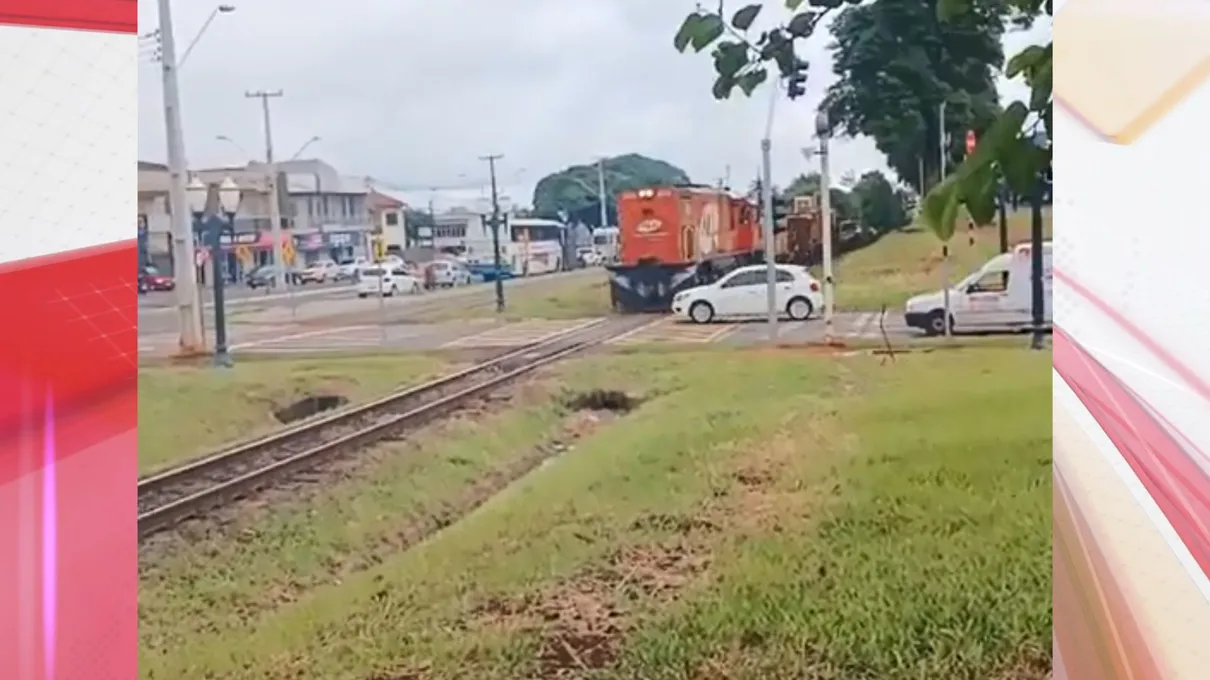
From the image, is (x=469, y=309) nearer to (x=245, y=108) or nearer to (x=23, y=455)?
(x=245, y=108)

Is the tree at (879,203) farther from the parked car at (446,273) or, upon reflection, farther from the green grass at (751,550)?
the parked car at (446,273)

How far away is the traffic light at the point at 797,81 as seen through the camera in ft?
6.66

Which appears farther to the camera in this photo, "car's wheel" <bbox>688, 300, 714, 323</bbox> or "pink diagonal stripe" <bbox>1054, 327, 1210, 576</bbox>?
"car's wheel" <bbox>688, 300, 714, 323</bbox>

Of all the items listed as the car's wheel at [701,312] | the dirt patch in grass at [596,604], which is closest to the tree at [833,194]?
the car's wheel at [701,312]

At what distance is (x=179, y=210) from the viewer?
1980mm

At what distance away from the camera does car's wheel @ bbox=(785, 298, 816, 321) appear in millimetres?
2062

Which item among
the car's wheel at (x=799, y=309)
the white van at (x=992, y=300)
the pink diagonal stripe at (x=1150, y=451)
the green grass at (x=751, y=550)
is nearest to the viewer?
the pink diagonal stripe at (x=1150, y=451)

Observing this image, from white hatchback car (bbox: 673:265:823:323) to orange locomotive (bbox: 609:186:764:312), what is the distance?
19mm

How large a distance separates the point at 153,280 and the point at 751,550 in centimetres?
105

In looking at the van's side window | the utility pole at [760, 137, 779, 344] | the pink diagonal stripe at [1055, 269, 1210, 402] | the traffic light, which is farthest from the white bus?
the pink diagonal stripe at [1055, 269, 1210, 402]

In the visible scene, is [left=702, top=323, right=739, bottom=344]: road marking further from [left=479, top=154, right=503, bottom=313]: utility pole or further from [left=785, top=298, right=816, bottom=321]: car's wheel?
[left=479, top=154, right=503, bottom=313]: utility pole

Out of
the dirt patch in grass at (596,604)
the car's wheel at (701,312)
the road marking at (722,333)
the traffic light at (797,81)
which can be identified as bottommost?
the dirt patch in grass at (596,604)

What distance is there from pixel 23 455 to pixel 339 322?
1.78ft

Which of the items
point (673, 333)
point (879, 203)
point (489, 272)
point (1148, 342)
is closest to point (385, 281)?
point (489, 272)
